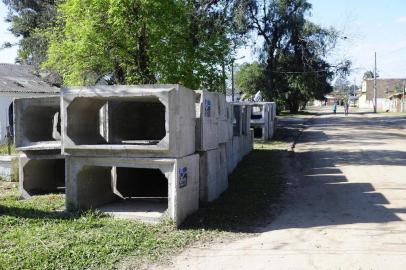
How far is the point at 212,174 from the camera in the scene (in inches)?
370

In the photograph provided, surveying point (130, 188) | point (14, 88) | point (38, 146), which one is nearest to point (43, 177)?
point (38, 146)

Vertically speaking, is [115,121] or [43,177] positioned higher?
[115,121]

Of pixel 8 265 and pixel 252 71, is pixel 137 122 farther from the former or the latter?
pixel 252 71

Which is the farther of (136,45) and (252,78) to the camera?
(252,78)

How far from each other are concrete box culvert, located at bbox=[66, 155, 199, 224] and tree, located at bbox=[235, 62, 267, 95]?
37.3 meters

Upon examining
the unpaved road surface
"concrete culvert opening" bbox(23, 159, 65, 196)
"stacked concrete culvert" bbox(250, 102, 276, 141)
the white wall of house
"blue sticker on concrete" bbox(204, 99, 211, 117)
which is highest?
the white wall of house

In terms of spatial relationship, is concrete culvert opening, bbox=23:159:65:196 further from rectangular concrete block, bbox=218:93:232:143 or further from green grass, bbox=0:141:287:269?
rectangular concrete block, bbox=218:93:232:143

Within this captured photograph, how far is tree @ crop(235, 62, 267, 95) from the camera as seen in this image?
154 feet

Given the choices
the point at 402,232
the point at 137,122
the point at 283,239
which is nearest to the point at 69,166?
the point at 137,122

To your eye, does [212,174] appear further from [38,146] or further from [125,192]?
[38,146]

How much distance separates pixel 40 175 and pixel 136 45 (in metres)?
5.28

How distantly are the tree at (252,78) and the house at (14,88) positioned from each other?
23.0m

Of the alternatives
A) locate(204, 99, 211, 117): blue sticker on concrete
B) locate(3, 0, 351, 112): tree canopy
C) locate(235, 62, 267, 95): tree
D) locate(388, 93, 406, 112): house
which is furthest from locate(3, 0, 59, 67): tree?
locate(388, 93, 406, 112): house

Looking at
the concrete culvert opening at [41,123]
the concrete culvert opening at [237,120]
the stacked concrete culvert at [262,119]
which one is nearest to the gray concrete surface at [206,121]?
the concrete culvert opening at [41,123]
